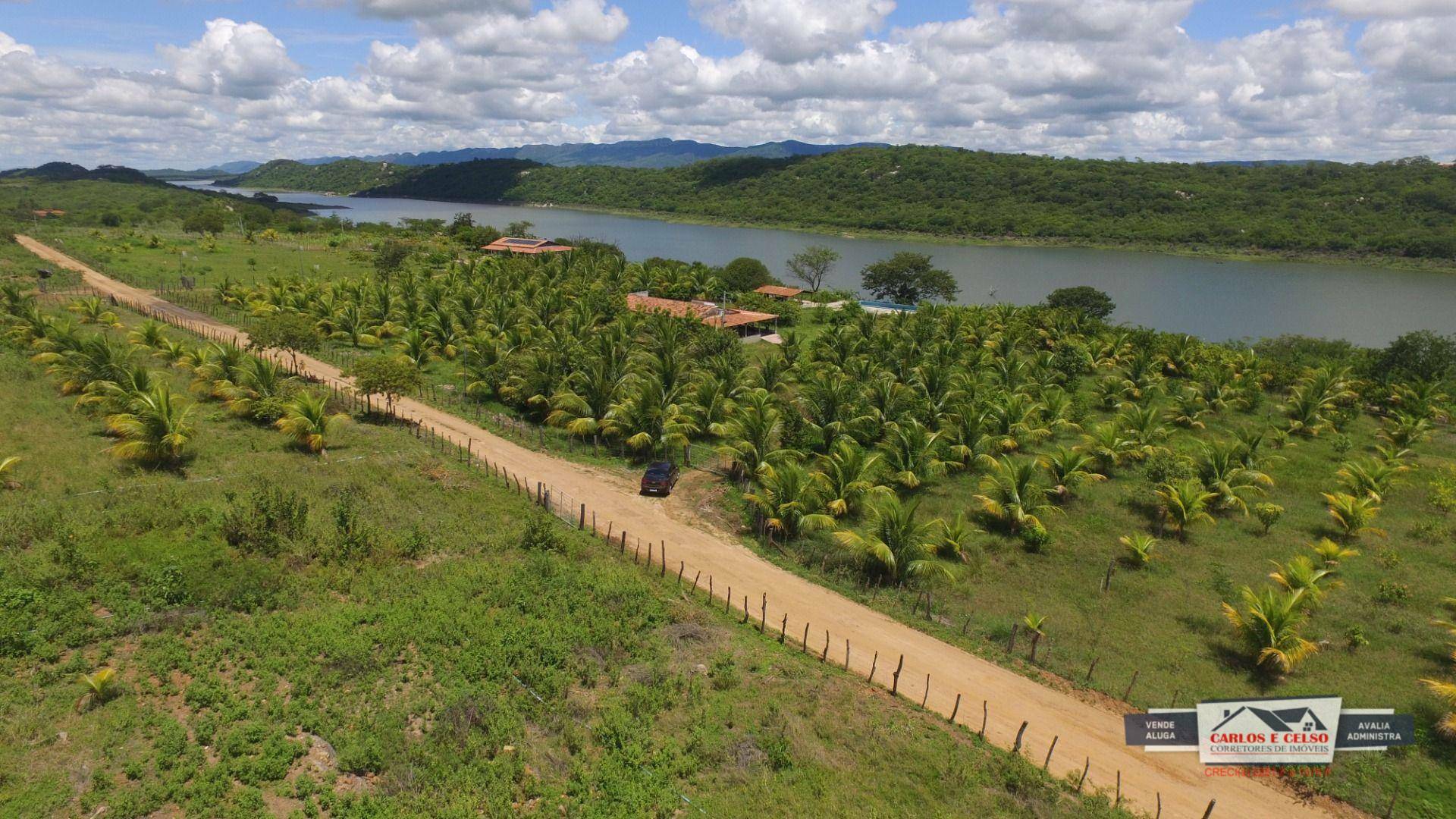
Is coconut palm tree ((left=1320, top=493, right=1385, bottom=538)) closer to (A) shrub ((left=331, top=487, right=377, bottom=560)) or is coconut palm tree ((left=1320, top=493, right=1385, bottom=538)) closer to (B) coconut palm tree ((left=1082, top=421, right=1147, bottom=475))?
(B) coconut palm tree ((left=1082, top=421, right=1147, bottom=475))

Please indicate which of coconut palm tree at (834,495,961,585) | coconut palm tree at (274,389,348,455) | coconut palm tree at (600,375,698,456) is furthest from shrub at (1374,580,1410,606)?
coconut palm tree at (274,389,348,455)

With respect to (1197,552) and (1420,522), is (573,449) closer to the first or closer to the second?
(1197,552)

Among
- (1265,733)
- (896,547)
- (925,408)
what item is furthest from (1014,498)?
(1265,733)

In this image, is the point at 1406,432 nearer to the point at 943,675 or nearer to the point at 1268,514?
the point at 1268,514

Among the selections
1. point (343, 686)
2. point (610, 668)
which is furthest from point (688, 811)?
point (343, 686)

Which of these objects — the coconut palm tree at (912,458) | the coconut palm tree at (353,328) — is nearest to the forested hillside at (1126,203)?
the coconut palm tree at (353,328)
